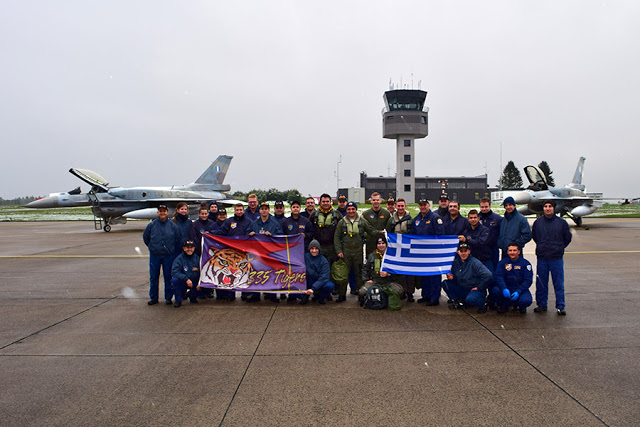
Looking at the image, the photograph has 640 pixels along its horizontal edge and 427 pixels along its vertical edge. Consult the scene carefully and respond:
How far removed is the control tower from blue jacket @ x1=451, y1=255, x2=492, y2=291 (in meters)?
67.4

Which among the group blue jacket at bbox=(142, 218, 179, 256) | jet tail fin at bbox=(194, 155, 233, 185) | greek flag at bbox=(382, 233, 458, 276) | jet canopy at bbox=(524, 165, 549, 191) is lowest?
greek flag at bbox=(382, 233, 458, 276)

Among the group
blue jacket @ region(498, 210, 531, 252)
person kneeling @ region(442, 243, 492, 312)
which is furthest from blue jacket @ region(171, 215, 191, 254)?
blue jacket @ region(498, 210, 531, 252)

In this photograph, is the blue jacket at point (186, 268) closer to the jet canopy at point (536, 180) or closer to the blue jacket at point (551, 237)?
the blue jacket at point (551, 237)

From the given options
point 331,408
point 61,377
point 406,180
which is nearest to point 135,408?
point 61,377

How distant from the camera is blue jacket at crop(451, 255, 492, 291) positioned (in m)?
6.39

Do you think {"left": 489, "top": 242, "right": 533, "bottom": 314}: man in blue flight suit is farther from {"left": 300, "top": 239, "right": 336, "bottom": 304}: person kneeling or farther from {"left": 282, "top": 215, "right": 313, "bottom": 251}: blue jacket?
{"left": 282, "top": 215, "right": 313, "bottom": 251}: blue jacket

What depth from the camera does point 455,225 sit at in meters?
7.33

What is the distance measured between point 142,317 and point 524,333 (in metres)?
5.77

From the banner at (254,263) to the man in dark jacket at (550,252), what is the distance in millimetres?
4011

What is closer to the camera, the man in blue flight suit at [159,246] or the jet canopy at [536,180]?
the man in blue flight suit at [159,246]

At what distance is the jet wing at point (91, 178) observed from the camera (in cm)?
2338

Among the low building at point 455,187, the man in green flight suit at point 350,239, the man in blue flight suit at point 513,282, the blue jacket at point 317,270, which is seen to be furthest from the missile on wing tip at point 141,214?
the low building at point 455,187

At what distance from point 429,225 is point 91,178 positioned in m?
23.6

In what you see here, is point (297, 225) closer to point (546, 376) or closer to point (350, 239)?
point (350, 239)
